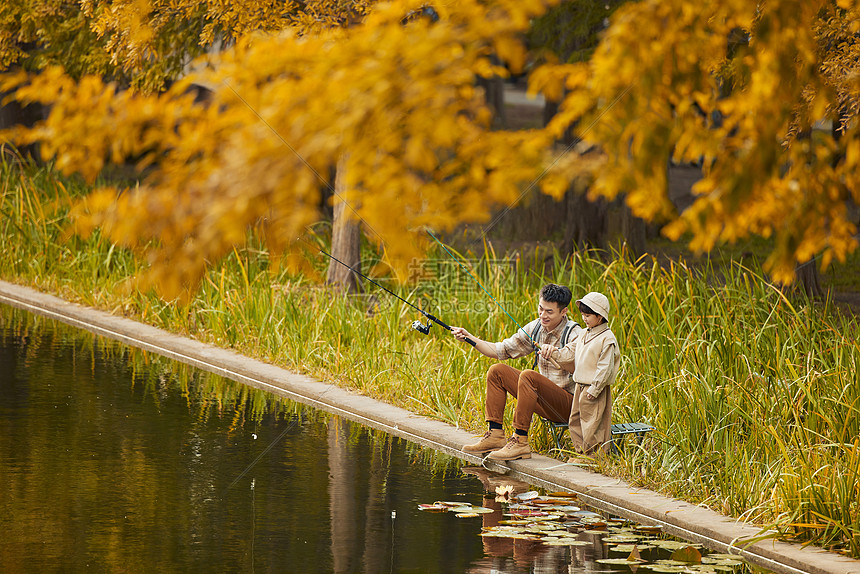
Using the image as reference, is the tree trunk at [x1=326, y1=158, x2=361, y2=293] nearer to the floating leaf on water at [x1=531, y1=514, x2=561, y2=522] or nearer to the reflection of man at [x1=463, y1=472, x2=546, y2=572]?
the reflection of man at [x1=463, y1=472, x2=546, y2=572]

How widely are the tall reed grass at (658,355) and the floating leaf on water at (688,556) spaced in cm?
56

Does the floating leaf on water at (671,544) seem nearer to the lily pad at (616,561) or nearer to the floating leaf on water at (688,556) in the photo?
the floating leaf on water at (688,556)

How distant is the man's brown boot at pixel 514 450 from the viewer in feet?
31.1

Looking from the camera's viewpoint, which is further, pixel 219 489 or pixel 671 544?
pixel 219 489

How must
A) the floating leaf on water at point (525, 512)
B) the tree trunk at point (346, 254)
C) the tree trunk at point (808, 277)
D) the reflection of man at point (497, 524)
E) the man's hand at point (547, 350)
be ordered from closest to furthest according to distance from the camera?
the reflection of man at point (497, 524) < the floating leaf on water at point (525, 512) < the man's hand at point (547, 350) < the tree trunk at point (346, 254) < the tree trunk at point (808, 277)

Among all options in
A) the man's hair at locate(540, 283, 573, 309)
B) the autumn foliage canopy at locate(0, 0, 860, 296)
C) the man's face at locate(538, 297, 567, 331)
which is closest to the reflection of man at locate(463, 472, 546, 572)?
the man's face at locate(538, 297, 567, 331)

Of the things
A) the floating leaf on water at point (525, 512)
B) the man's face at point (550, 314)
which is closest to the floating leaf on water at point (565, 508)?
the floating leaf on water at point (525, 512)

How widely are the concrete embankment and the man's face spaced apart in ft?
3.23

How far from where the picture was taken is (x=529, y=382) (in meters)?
9.37

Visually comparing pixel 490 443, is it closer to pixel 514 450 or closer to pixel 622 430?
pixel 514 450

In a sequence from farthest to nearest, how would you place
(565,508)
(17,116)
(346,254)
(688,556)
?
(17,116)
(346,254)
(565,508)
(688,556)

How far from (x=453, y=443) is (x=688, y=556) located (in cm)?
314

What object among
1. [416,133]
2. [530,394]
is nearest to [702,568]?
[530,394]

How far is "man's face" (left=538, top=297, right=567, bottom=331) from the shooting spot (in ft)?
31.0
